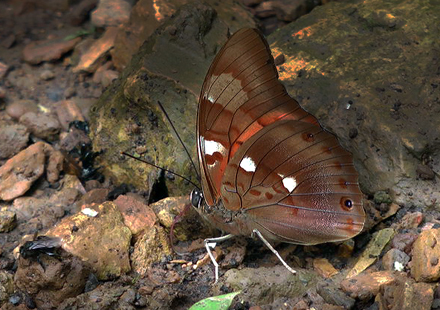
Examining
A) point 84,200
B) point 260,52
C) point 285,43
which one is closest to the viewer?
point 260,52

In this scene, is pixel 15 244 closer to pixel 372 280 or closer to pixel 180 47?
pixel 180 47

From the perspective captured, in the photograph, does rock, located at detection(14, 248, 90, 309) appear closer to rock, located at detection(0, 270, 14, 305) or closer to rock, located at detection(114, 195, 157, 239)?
rock, located at detection(0, 270, 14, 305)

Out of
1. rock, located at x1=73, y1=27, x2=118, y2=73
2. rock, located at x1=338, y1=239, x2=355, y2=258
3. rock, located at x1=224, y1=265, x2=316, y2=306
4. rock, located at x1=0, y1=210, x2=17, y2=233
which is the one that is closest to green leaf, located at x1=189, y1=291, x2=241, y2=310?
rock, located at x1=224, y1=265, x2=316, y2=306

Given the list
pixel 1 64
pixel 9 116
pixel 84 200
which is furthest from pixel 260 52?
pixel 1 64

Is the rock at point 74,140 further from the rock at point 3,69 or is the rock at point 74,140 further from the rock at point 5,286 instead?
the rock at point 5,286

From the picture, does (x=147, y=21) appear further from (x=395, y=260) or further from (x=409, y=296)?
(x=409, y=296)
